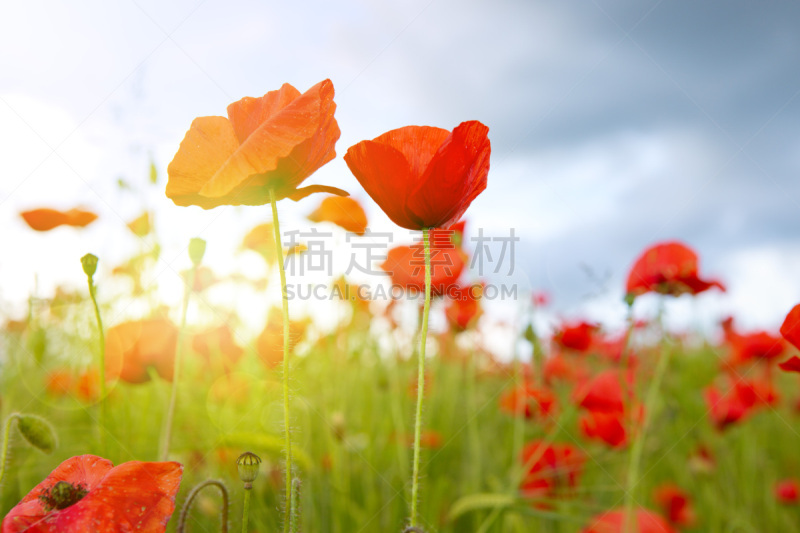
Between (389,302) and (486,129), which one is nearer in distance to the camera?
(486,129)

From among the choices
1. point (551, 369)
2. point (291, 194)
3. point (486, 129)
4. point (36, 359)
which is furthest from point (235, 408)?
point (486, 129)

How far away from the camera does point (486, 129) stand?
638 millimetres

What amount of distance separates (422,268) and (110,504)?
0.92 m

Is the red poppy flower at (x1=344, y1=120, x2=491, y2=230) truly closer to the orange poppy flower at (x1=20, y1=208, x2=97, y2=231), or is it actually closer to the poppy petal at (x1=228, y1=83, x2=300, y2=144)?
the poppy petal at (x1=228, y1=83, x2=300, y2=144)

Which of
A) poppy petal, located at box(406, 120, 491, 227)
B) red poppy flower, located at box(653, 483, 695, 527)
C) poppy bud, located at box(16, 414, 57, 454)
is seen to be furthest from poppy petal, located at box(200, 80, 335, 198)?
red poppy flower, located at box(653, 483, 695, 527)

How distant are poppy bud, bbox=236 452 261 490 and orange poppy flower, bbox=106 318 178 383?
780mm

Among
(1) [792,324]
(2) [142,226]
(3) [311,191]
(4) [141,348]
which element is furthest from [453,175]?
(2) [142,226]

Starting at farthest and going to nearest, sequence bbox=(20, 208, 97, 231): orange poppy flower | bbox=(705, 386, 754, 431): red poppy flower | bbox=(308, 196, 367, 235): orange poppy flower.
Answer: bbox=(705, 386, 754, 431): red poppy flower
bbox=(20, 208, 97, 231): orange poppy flower
bbox=(308, 196, 367, 235): orange poppy flower

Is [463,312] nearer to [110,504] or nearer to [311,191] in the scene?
[311,191]

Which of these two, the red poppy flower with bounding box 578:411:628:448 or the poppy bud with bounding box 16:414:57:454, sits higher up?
the poppy bud with bounding box 16:414:57:454

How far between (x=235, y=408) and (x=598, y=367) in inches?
106

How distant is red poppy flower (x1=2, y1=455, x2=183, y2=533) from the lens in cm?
49

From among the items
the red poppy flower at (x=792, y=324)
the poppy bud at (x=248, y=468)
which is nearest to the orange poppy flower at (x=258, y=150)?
the poppy bud at (x=248, y=468)

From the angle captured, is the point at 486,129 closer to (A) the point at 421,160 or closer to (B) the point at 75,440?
(A) the point at 421,160
